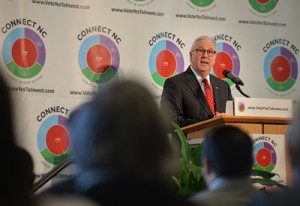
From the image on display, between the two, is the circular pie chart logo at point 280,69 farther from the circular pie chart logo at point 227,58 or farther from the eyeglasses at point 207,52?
the eyeglasses at point 207,52

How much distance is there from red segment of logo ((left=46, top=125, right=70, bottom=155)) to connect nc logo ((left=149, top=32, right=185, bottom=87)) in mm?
1048

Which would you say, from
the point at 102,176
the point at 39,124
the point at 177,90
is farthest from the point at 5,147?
the point at 39,124

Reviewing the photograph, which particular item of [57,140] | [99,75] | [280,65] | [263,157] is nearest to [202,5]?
[280,65]

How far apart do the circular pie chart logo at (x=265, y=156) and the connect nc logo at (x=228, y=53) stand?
201 centimetres

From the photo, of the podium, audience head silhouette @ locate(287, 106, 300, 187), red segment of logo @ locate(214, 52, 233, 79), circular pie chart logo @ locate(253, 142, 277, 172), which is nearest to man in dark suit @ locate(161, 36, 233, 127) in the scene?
red segment of logo @ locate(214, 52, 233, 79)

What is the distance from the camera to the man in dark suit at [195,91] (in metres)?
4.69

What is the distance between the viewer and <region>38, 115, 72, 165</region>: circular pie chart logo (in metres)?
5.08

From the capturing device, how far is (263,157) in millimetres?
3826

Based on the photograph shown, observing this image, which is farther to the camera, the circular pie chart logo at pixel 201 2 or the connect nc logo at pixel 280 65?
the connect nc logo at pixel 280 65

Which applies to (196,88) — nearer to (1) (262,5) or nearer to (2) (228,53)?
(2) (228,53)

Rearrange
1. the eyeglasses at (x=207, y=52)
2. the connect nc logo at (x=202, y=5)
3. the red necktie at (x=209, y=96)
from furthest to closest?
the connect nc logo at (x=202, y=5)
the eyeglasses at (x=207, y=52)
the red necktie at (x=209, y=96)

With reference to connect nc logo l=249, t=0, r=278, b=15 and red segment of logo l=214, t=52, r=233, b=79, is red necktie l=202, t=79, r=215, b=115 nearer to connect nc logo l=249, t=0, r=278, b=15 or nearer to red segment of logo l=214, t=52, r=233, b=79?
red segment of logo l=214, t=52, r=233, b=79

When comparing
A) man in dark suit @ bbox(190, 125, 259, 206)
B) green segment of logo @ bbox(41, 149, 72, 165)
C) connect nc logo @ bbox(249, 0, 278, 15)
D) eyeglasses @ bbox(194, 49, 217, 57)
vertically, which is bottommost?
green segment of logo @ bbox(41, 149, 72, 165)

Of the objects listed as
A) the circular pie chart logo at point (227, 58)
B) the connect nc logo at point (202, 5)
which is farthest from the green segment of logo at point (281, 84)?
the connect nc logo at point (202, 5)
